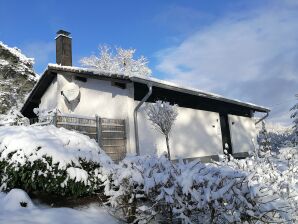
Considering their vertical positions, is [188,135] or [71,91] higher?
[71,91]

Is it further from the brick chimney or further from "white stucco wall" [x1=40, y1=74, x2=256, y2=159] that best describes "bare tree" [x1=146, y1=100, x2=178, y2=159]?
the brick chimney

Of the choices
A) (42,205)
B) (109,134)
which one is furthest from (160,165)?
(109,134)

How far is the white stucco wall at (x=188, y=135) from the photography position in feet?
49.7

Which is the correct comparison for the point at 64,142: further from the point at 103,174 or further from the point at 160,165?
the point at 160,165

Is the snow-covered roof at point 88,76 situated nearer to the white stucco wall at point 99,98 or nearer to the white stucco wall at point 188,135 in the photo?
the white stucco wall at point 99,98

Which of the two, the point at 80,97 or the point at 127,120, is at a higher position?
the point at 80,97

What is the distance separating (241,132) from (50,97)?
12511mm

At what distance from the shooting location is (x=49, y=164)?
18.9 feet

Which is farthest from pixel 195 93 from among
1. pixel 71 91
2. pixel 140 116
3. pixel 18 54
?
pixel 18 54

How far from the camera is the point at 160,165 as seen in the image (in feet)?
17.5

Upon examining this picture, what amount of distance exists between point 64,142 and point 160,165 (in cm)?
201

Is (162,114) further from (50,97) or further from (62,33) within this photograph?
(62,33)

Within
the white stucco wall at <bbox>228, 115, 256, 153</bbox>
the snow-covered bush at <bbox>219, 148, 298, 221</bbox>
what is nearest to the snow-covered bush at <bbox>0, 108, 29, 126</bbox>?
the snow-covered bush at <bbox>219, 148, 298, 221</bbox>

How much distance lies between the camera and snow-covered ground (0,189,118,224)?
4.68 metres
